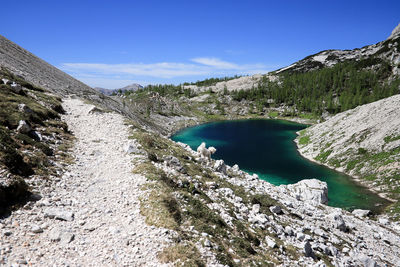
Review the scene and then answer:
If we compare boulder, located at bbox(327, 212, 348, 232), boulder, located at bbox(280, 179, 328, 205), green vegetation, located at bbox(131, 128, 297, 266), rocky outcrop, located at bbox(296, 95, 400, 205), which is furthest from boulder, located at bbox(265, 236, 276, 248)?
rocky outcrop, located at bbox(296, 95, 400, 205)

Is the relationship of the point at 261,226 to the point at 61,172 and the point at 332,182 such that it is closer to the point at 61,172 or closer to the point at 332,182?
the point at 61,172

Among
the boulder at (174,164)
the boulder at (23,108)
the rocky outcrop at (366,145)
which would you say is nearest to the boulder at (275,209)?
the boulder at (174,164)

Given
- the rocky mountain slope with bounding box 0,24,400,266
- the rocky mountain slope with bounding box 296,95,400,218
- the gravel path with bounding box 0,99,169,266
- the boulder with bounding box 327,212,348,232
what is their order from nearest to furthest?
the gravel path with bounding box 0,99,169,266, the rocky mountain slope with bounding box 0,24,400,266, the boulder with bounding box 327,212,348,232, the rocky mountain slope with bounding box 296,95,400,218

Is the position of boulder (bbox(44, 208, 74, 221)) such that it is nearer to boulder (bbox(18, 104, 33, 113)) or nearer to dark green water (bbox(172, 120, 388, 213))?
boulder (bbox(18, 104, 33, 113))

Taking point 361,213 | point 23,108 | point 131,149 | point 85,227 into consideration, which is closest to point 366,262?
point 361,213

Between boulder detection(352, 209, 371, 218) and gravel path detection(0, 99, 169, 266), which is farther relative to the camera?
boulder detection(352, 209, 371, 218)

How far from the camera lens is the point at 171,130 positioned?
10812 cm

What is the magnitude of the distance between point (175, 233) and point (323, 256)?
42.8 feet

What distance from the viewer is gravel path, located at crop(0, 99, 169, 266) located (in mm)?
8484

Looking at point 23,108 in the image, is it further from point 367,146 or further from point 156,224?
point 367,146

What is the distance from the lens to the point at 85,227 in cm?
1036

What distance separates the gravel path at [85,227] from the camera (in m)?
8.48

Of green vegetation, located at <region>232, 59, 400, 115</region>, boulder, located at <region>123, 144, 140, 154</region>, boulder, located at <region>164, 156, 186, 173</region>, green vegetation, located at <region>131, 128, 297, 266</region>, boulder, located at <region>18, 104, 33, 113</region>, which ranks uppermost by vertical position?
green vegetation, located at <region>232, 59, 400, 115</region>

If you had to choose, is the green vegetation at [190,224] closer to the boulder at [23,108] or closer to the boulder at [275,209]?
the boulder at [275,209]
